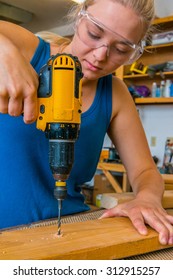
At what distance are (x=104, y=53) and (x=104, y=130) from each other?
36 cm

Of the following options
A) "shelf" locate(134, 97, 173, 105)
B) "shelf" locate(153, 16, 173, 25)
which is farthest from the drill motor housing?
"shelf" locate(153, 16, 173, 25)

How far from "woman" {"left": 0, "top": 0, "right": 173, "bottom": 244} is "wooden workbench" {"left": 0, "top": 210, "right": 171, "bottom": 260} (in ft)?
0.23

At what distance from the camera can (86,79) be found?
137 centimetres

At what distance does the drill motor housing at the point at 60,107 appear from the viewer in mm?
915

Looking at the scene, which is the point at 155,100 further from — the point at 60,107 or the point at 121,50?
the point at 60,107

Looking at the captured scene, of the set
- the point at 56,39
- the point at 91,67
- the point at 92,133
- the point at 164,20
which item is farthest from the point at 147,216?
the point at 164,20

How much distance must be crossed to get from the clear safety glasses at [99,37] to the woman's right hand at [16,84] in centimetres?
39

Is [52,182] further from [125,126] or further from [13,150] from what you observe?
[125,126]

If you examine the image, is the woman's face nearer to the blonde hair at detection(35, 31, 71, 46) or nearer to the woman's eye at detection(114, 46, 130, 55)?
the woman's eye at detection(114, 46, 130, 55)

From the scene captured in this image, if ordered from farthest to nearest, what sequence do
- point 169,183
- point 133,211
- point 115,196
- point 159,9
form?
point 159,9 → point 169,183 → point 115,196 → point 133,211

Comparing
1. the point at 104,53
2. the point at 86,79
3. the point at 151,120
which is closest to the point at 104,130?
the point at 86,79

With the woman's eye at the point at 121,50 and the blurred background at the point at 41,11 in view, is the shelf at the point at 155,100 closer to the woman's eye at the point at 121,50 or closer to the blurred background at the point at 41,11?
the blurred background at the point at 41,11

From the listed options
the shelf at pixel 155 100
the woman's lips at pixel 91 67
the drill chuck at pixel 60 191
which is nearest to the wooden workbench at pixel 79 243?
the drill chuck at pixel 60 191

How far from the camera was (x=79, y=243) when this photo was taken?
90 cm
